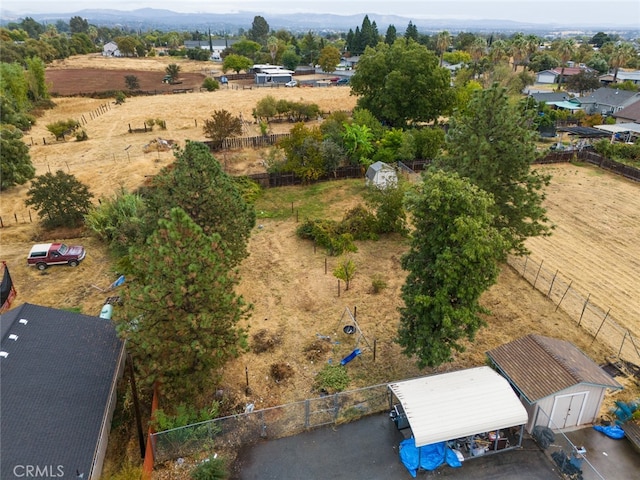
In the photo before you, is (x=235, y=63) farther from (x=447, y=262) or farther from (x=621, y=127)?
(x=447, y=262)

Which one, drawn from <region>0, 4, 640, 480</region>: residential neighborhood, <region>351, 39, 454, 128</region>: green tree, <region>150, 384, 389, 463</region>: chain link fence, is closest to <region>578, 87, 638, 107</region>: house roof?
<region>0, 4, 640, 480</region>: residential neighborhood

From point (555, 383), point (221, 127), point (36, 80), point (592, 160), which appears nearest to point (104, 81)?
point (36, 80)

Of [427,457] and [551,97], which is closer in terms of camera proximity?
[427,457]

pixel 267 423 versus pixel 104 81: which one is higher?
pixel 104 81

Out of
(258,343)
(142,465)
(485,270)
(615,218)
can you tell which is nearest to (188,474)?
(142,465)

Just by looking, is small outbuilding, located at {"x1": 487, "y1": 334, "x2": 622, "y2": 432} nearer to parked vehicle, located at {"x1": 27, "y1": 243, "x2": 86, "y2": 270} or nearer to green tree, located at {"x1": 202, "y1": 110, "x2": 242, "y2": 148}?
parked vehicle, located at {"x1": 27, "y1": 243, "x2": 86, "y2": 270}

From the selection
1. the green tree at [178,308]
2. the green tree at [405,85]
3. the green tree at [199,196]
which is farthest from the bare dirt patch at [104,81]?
the green tree at [178,308]
